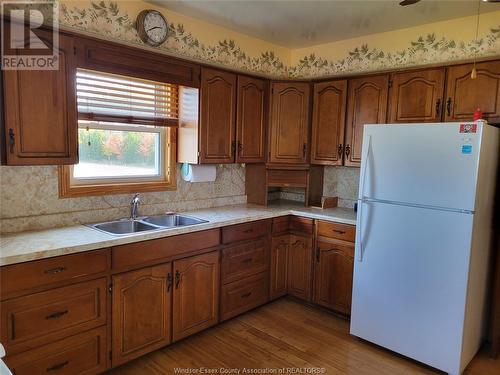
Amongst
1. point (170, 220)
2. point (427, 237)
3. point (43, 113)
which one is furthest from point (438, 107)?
point (43, 113)

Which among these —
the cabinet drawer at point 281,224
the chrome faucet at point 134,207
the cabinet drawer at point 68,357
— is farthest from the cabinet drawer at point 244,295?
the cabinet drawer at point 68,357

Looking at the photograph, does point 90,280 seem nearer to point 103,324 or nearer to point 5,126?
point 103,324

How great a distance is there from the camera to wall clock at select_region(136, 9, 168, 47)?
246cm

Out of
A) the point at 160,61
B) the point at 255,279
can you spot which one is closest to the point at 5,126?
the point at 160,61

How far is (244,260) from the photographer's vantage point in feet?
9.82

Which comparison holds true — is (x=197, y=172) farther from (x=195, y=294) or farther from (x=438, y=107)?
(x=438, y=107)

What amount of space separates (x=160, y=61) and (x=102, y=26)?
0.43 m

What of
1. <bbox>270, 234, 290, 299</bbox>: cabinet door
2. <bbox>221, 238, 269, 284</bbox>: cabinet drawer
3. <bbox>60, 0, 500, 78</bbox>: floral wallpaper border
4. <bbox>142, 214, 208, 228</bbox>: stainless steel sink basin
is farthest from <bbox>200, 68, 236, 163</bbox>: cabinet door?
<bbox>270, 234, 290, 299</bbox>: cabinet door

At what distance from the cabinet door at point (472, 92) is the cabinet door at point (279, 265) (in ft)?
5.45

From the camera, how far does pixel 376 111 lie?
3041mm

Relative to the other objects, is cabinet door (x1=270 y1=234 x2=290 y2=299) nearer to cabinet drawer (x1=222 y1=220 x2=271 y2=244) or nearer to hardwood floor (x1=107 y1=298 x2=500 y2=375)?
cabinet drawer (x1=222 y1=220 x2=271 y2=244)

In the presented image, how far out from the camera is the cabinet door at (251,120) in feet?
10.4

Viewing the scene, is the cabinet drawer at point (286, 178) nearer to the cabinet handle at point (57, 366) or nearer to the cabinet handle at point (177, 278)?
the cabinet handle at point (177, 278)

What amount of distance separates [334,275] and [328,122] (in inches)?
53.7
